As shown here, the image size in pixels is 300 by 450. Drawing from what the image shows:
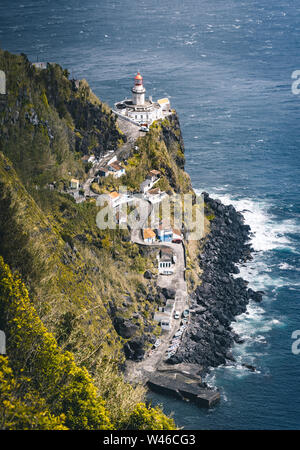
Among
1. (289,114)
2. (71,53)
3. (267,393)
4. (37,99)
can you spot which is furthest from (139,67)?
(267,393)

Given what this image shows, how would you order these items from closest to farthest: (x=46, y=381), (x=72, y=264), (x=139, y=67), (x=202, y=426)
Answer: (x=46, y=381) → (x=202, y=426) → (x=72, y=264) → (x=139, y=67)

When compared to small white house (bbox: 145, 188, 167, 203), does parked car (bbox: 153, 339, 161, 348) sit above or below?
below

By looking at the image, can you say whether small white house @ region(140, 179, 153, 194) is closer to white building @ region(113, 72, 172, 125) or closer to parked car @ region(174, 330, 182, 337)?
white building @ region(113, 72, 172, 125)

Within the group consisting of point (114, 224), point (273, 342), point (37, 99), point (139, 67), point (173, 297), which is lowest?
point (273, 342)

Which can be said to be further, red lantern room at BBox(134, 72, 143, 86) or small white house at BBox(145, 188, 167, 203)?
red lantern room at BBox(134, 72, 143, 86)

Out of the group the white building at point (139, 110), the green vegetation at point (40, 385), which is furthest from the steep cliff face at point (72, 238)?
the white building at point (139, 110)

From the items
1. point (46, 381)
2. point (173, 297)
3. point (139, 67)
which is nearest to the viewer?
point (46, 381)

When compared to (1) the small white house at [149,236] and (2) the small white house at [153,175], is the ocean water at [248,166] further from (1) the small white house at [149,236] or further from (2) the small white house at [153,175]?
(2) the small white house at [153,175]

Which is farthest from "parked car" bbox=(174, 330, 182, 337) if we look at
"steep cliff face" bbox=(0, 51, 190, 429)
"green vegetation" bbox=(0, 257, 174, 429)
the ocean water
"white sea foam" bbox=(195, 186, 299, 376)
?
"green vegetation" bbox=(0, 257, 174, 429)

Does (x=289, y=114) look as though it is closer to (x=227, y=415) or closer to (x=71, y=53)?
(x=71, y=53)
